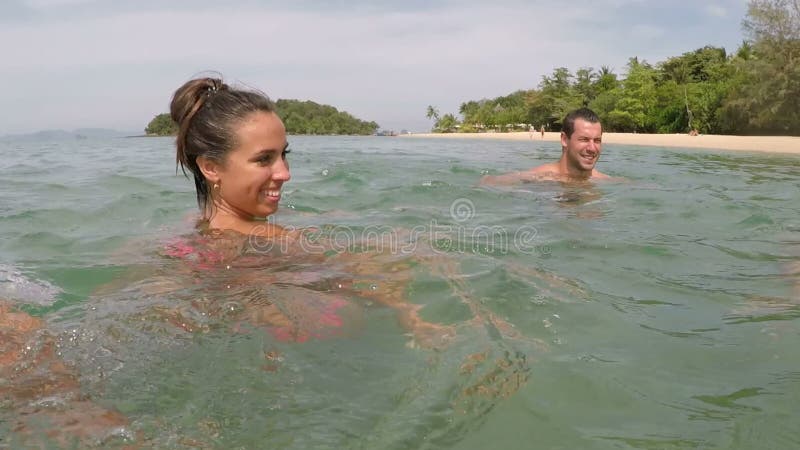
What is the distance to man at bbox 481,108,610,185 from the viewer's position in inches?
273

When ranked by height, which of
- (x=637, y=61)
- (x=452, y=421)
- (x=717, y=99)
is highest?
(x=637, y=61)

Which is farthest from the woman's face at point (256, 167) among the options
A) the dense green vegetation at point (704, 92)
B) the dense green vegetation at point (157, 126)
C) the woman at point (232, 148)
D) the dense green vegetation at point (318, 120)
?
the dense green vegetation at point (318, 120)

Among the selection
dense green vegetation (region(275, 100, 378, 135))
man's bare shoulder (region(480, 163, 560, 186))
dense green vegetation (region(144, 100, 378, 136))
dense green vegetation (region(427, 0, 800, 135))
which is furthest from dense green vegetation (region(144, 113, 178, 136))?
man's bare shoulder (region(480, 163, 560, 186))

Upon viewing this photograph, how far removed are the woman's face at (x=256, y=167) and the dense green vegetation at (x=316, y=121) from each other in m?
144

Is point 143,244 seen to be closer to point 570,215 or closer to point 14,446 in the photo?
point 14,446

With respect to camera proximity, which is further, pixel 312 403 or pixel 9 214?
pixel 9 214

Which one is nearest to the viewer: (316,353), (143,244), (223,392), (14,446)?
(14,446)

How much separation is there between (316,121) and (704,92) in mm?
122271

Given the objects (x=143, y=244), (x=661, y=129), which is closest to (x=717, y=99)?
(x=661, y=129)

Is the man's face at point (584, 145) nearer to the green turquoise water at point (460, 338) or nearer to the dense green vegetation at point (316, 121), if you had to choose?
the green turquoise water at point (460, 338)

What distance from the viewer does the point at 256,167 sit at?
2859 mm

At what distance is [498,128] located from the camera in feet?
268

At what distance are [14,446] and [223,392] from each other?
1.67 feet

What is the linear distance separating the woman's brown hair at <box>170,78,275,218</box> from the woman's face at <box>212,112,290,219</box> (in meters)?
0.04
